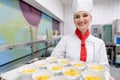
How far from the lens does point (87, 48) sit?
47.9 inches

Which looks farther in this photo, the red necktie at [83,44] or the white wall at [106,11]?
the white wall at [106,11]

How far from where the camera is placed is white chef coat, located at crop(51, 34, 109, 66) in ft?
3.90

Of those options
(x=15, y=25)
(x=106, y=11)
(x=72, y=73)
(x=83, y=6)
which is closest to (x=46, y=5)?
(x=15, y=25)

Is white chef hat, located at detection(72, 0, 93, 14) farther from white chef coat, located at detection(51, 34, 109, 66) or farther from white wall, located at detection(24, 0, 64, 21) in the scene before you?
white wall, located at detection(24, 0, 64, 21)

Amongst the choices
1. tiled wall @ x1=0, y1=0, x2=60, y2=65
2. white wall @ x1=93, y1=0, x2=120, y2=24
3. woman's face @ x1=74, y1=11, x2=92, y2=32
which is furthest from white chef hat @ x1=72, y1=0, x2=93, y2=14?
white wall @ x1=93, y1=0, x2=120, y2=24

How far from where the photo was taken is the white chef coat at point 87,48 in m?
1.19

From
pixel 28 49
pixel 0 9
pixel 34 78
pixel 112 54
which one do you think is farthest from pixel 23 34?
pixel 112 54

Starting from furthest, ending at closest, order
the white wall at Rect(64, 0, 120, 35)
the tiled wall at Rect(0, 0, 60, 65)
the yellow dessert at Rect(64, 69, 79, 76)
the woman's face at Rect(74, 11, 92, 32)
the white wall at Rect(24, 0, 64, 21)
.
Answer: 1. the white wall at Rect(64, 0, 120, 35)
2. the white wall at Rect(24, 0, 64, 21)
3. the tiled wall at Rect(0, 0, 60, 65)
4. the woman's face at Rect(74, 11, 92, 32)
5. the yellow dessert at Rect(64, 69, 79, 76)

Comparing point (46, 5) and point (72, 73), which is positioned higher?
point (46, 5)

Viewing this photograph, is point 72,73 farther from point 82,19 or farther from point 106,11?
point 106,11

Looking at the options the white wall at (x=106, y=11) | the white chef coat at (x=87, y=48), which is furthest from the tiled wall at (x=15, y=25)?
the white wall at (x=106, y=11)

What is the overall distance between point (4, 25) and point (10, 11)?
294mm

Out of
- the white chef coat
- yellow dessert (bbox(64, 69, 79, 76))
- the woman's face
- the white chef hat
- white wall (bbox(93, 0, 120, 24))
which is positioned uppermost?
white wall (bbox(93, 0, 120, 24))

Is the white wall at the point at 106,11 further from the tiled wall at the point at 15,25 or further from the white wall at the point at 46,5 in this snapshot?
the tiled wall at the point at 15,25
